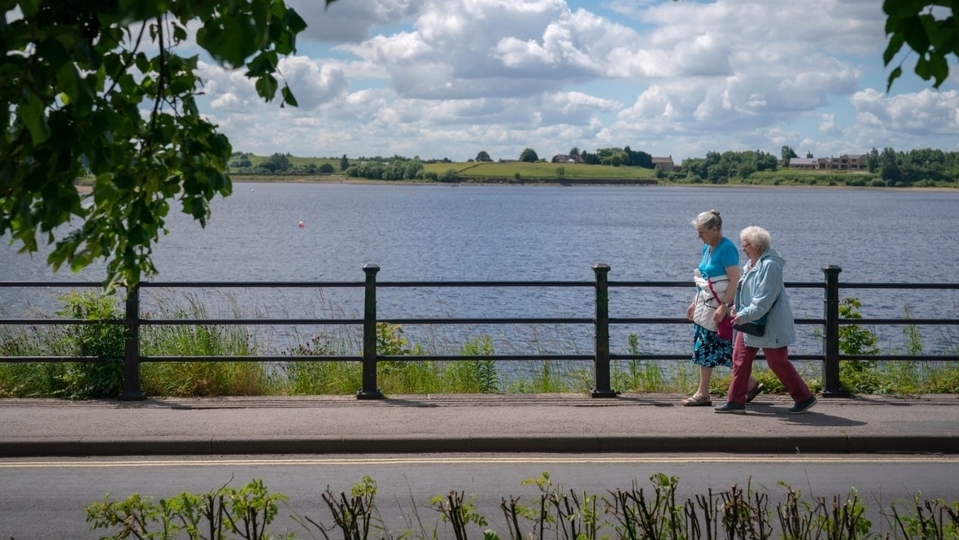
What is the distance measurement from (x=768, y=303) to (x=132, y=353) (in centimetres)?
651

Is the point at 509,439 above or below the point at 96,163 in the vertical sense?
below

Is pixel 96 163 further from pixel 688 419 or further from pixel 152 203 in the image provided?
pixel 688 419

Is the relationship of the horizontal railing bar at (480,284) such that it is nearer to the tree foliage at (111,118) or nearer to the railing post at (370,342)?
the railing post at (370,342)

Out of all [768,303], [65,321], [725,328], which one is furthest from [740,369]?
[65,321]

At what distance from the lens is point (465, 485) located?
843 cm

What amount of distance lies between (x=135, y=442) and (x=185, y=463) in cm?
65

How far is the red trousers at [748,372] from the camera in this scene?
10.6 m

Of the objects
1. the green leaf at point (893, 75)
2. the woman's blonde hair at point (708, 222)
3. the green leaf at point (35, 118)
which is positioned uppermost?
the green leaf at point (893, 75)

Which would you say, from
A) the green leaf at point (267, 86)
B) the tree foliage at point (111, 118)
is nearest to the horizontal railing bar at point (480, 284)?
the tree foliage at point (111, 118)

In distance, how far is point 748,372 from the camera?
1073 centimetres

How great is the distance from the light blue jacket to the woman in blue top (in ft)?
0.76

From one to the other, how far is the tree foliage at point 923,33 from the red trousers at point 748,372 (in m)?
7.54

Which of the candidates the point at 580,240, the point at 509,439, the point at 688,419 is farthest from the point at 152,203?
the point at 580,240

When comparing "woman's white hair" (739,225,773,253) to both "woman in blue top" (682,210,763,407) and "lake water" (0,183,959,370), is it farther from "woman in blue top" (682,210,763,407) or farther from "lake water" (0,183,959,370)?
"lake water" (0,183,959,370)
